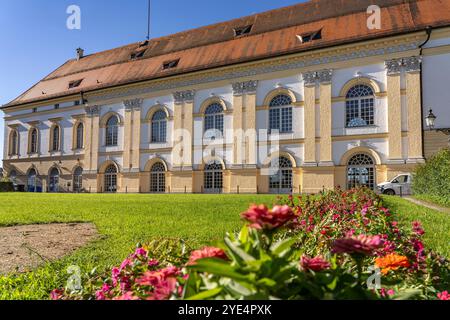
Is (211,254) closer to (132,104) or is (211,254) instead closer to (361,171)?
(361,171)

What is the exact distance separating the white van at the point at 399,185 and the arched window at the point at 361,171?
5.77 ft

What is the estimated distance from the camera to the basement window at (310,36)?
2209 centimetres

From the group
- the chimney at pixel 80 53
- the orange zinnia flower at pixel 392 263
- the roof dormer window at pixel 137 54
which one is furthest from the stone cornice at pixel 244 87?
the chimney at pixel 80 53

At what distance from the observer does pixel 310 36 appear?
22.3 m

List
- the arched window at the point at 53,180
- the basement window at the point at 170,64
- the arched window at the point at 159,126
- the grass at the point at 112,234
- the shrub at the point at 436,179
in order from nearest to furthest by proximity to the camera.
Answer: the grass at the point at 112,234
the shrub at the point at 436,179
the arched window at the point at 159,126
the basement window at the point at 170,64
the arched window at the point at 53,180

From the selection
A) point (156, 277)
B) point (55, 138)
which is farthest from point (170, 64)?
point (156, 277)

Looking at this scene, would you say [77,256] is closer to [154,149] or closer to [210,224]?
[210,224]

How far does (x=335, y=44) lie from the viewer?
67.2 feet

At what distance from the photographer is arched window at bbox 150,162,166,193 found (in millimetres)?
26172

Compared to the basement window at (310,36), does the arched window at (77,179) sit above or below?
below

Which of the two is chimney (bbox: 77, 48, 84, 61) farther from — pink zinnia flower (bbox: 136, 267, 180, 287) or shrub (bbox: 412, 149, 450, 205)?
pink zinnia flower (bbox: 136, 267, 180, 287)

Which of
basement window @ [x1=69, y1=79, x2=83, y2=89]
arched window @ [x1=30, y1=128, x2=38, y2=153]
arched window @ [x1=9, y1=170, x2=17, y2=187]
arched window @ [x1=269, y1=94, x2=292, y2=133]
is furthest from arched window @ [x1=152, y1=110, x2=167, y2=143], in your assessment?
→ arched window @ [x1=9, y1=170, x2=17, y2=187]

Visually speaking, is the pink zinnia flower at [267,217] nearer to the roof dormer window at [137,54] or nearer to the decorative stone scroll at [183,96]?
the decorative stone scroll at [183,96]
